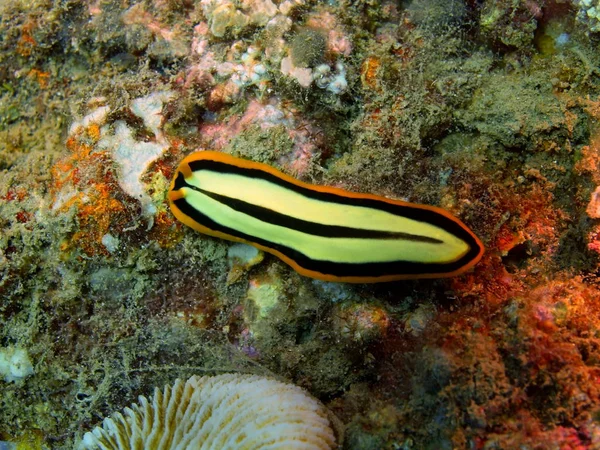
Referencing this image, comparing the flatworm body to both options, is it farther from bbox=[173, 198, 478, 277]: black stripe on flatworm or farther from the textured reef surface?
the textured reef surface

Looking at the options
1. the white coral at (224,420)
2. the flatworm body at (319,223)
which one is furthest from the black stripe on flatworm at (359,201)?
the white coral at (224,420)

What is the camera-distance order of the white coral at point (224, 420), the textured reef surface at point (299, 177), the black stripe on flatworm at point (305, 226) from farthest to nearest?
1. the textured reef surface at point (299, 177)
2. the black stripe on flatworm at point (305, 226)
3. the white coral at point (224, 420)

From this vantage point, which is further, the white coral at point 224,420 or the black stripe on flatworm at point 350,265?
the black stripe on flatworm at point 350,265

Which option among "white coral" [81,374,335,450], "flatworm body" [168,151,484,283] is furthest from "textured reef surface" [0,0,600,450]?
"white coral" [81,374,335,450]

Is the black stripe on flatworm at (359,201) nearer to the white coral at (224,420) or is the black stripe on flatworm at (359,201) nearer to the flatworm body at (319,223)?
the flatworm body at (319,223)

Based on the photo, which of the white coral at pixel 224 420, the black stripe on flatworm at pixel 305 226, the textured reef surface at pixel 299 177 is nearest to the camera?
the white coral at pixel 224 420
